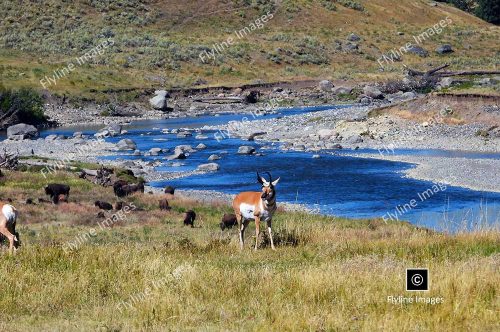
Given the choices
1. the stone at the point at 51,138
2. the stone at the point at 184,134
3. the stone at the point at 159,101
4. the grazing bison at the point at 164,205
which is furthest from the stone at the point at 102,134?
the grazing bison at the point at 164,205

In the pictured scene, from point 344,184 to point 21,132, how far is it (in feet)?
106

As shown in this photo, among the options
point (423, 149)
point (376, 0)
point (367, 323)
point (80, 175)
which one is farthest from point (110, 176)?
point (376, 0)

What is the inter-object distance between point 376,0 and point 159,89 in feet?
226

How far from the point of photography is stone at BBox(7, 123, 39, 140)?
201 ft

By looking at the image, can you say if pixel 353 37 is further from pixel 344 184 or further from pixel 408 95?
pixel 344 184

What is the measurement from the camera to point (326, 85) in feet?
300

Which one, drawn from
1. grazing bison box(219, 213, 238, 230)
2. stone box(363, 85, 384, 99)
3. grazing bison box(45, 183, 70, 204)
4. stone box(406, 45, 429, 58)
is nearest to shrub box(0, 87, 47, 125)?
stone box(363, 85, 384, 99)

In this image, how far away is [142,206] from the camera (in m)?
31.5

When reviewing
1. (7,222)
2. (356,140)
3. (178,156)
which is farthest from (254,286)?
(356,140)

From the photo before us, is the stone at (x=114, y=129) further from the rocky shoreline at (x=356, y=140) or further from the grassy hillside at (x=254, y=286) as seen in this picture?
the grassy hillside at (x=254, y=286)

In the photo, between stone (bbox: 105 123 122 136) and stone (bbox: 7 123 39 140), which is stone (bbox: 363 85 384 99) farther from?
stone (bbox: 7 123 39 140)

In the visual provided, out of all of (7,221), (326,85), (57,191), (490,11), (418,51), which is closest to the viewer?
(7,221)

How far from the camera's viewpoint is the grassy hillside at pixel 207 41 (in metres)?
90.8

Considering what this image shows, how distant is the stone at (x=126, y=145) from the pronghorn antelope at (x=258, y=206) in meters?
38.5
